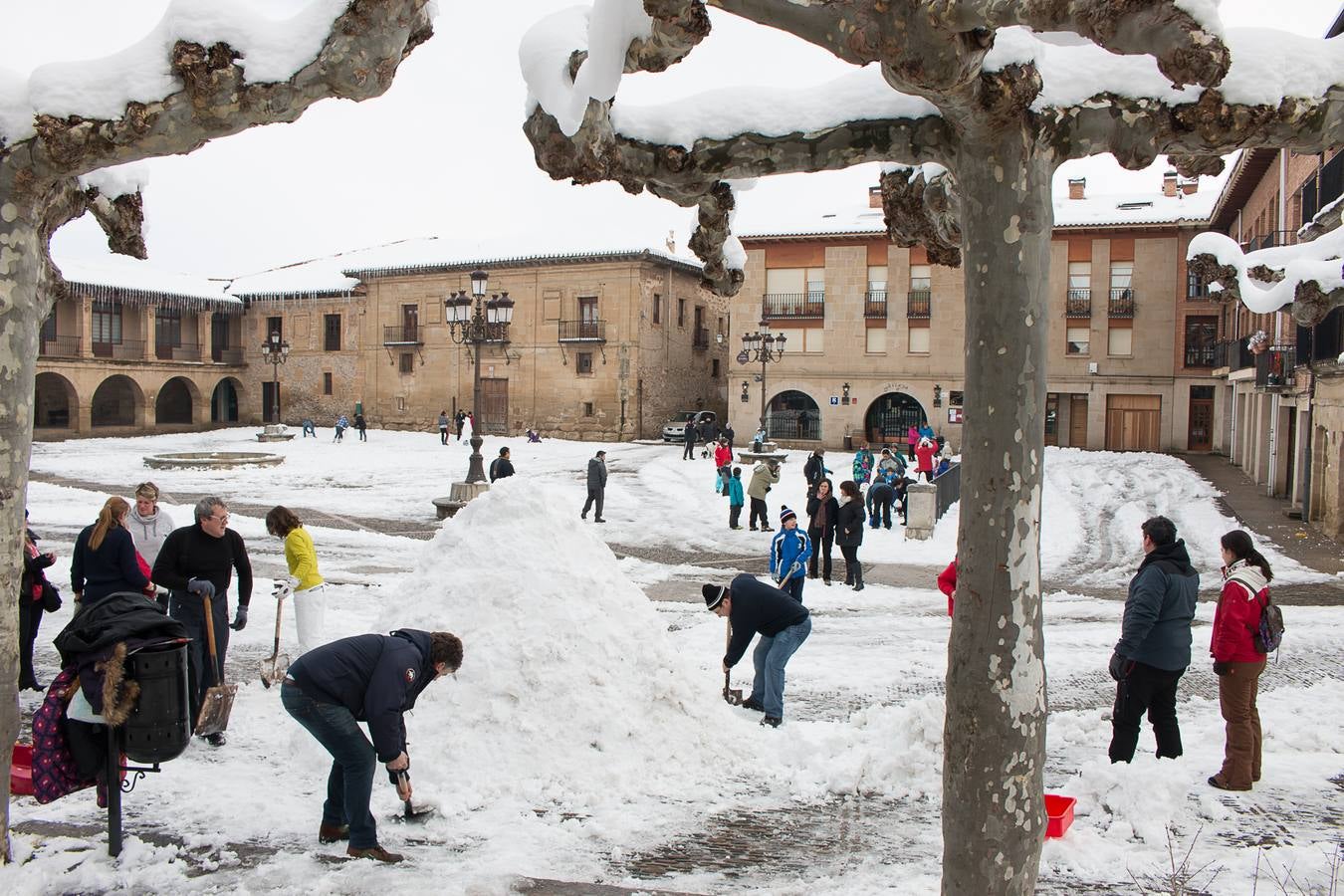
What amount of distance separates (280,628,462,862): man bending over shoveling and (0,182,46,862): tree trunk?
1266 mm

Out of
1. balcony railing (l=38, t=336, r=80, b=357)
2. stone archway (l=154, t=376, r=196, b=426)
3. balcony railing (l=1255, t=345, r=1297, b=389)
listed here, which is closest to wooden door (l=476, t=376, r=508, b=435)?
stone archway (l=154, t=376, r=196, b=426)

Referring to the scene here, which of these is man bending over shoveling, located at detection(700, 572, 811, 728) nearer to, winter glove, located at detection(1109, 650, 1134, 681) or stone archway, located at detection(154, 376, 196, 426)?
winter glove, located at detection(1109, 650, 1134, 681)

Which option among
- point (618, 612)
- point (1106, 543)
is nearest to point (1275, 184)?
point (1106, 543)

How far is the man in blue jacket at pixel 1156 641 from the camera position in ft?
19.3

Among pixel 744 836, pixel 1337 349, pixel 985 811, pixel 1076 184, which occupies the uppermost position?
pixel 1076 184

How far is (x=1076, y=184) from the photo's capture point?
131 feet

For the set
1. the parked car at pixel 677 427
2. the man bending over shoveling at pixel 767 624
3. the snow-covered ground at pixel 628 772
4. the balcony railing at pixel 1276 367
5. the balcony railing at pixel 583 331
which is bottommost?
the snow-covered ground at pixel 628 772

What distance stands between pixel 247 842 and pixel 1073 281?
3532cm

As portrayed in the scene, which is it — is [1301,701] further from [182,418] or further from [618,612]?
[182,418]

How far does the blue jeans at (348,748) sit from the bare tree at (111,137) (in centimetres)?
134

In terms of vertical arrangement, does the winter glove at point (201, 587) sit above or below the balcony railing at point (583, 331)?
below

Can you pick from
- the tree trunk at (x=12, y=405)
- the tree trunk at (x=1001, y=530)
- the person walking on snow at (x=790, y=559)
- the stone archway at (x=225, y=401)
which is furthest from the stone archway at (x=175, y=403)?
the tree trunk at (x=1001, y=530)

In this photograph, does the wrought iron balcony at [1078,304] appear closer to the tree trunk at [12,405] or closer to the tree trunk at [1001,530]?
the tree trunk at [1001,530]

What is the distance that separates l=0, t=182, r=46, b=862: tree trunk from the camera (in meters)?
4.59
